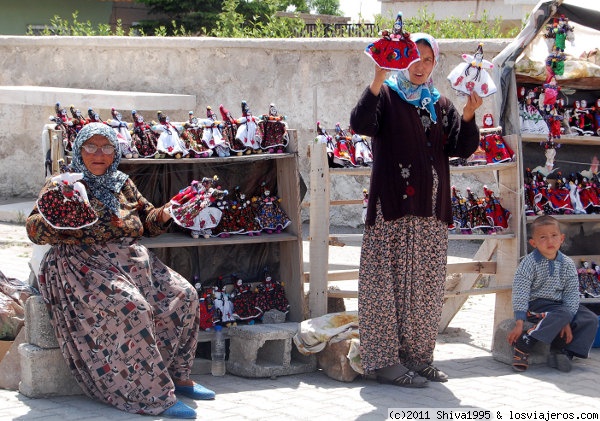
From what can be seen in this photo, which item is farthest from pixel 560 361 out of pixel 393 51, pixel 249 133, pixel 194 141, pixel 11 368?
pixel 11 368

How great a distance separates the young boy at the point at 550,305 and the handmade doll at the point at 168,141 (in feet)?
7.47

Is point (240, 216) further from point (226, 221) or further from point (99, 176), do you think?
point (99, 176)

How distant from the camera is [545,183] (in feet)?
21.1

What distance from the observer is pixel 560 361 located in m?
5.65

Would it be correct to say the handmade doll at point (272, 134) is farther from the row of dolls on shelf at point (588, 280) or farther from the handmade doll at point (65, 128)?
the row of dolls on shelf at point (588, 280)

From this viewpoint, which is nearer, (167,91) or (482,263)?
(482,263)

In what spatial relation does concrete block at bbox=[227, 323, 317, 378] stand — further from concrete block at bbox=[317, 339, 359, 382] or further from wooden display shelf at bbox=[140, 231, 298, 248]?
wooden display shelf at bbox=[140, 231, 298, 248]

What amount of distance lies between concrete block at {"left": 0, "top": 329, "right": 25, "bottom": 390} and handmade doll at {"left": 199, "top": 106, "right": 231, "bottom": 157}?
1.57 metres

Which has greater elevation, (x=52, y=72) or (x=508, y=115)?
(x=52, y=72)

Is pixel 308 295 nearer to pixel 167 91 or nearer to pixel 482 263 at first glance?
pixel 482 263

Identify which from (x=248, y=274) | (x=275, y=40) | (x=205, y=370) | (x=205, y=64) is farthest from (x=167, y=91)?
(x=205, y=370)

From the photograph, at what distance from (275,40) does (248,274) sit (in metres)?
4.98

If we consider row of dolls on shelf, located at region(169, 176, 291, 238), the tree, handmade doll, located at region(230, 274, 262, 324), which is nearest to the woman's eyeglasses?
row of dolls on shelf, located at region(169, 176, 291, 238)

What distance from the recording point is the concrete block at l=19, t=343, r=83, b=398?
480cm
